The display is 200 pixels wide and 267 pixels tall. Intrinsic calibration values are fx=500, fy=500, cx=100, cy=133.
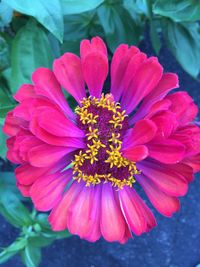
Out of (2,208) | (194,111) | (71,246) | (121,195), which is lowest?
(71,246)

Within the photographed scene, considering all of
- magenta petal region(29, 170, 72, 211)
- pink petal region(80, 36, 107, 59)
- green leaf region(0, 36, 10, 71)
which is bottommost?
magenta petal region(29, 170, 72, 211)

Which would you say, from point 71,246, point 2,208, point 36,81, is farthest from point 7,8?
point 71,246

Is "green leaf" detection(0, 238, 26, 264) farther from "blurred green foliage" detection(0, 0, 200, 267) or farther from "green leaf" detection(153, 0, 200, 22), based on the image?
"green leaf" detection(153, 0, 200, 22)

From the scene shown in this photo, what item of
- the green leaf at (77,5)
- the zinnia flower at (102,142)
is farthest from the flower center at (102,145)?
the green leaf at (77,5)

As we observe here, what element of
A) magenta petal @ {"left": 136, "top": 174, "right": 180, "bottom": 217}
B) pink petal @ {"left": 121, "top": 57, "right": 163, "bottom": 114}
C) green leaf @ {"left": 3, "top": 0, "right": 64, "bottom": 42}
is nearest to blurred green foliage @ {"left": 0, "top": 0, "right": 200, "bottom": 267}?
green leaf @ {"left": 3, "top": 0, "right": 64, "bottom": 42}

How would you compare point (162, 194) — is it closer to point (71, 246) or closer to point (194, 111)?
point (194, 111)
